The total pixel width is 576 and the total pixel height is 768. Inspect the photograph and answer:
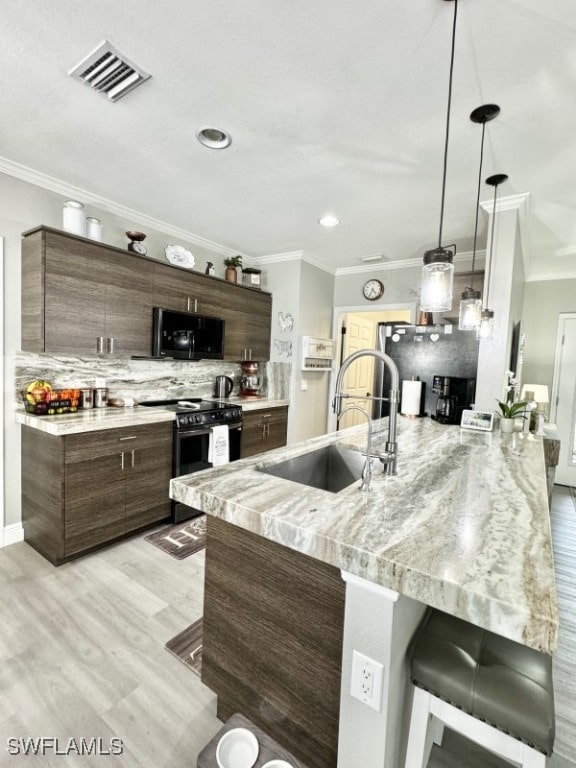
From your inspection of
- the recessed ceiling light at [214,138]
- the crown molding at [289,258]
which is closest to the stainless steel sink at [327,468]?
the recessed ceiling light at [214,138]

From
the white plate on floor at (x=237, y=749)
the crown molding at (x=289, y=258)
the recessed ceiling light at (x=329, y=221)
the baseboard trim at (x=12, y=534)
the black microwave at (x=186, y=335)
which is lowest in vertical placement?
the baseboard trim at (x=12, y=534)

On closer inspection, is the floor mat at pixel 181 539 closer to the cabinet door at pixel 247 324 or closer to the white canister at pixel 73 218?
the cabinet door at pixel 247 324

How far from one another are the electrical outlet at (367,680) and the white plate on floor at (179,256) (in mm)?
3245

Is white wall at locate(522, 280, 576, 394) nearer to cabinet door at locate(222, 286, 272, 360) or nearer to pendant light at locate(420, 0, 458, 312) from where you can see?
cabinet door at locate(222, 286, 272, 360)

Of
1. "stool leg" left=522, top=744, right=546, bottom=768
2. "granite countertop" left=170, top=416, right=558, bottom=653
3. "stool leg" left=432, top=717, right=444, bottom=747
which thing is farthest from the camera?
"stool leg" left=432, top=717, right=444, bottom=747

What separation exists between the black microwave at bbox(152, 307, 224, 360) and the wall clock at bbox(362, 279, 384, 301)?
1962 mm

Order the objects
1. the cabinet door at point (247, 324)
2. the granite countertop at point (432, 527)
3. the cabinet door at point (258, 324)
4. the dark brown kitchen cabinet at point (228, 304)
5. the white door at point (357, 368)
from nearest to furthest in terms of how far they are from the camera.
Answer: the granite countertop at point (432, 527) → the dark brown kitchen cabinet at point (228, 304) → the cabinet door at point (247, 324) → the cabinet door at point (258, 324) → the white door at point (357, 368)

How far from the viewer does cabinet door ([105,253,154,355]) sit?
9.12ft

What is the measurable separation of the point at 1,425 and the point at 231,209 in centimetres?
243

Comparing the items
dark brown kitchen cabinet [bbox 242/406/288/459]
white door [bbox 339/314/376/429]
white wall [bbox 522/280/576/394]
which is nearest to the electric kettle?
dark brown kitchen cabinet [bbox 242/406/288/459]

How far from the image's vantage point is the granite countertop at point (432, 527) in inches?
27.0

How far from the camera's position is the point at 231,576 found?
4.13 ft

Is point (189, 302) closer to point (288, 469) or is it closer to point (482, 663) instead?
point (288, 469)

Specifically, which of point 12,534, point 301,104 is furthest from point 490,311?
point 12,534
